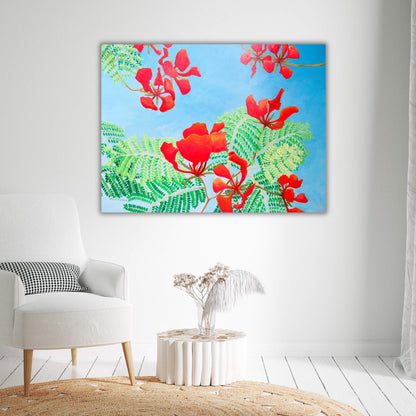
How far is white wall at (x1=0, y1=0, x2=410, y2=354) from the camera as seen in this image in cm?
376

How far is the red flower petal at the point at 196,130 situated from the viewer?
375 cm

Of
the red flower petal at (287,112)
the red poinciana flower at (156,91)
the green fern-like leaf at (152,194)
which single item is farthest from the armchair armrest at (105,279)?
the red flower petal at (287,112)

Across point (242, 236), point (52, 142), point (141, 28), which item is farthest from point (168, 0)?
point (242, 236)

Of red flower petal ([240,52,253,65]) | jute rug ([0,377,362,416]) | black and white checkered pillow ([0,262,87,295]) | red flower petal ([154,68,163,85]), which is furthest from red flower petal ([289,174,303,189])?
black and white checkered pillow ([0,262,87,295])

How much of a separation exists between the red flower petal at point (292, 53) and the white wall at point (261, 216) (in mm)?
77

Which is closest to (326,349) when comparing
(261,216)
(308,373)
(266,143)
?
(308,373)

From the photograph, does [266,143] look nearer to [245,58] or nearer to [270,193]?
[270,193]

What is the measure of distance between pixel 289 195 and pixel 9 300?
5.75ft

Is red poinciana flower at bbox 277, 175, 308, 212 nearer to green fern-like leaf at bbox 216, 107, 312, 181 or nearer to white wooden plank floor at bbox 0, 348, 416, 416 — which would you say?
green fern-like leaf at bbox 216, 107, 312, 181

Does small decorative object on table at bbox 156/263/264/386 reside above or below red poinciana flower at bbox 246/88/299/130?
below

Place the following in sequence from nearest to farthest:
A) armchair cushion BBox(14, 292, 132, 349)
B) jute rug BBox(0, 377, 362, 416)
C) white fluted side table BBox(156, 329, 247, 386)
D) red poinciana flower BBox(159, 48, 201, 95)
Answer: jute rug BBox(0, 377, 362, 416) → armchair cushion BBox(14, 292, 132, 349) → white fluted side table BBox(156, 329, 247, 386) → red poinciana flower BBox(159, 48, 201, 95)

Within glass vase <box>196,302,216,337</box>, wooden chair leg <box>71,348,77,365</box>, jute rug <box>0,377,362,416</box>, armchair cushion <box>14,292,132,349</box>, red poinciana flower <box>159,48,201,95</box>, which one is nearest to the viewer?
jute rug <box>0,377,362,416</box>

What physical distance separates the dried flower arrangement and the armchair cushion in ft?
1.06

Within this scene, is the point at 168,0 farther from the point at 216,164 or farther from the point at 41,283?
the point at 41,283
